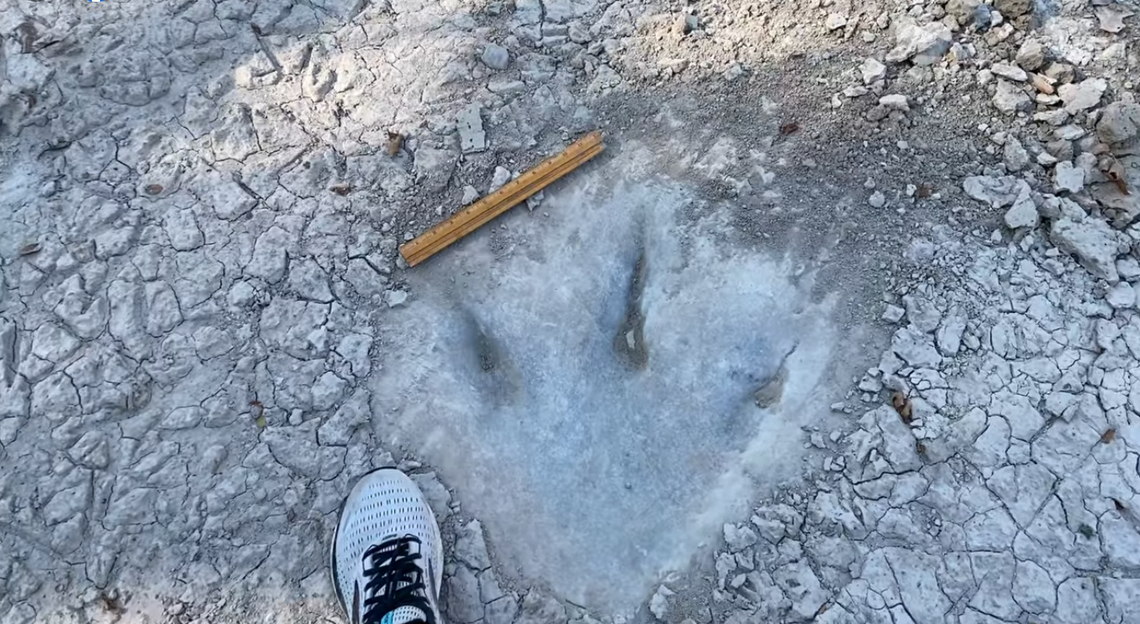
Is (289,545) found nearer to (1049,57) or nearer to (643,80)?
(643,80)

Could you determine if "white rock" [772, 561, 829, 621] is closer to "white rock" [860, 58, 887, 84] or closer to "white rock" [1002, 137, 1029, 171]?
"white rock" [1002, 137, 1029, 171]

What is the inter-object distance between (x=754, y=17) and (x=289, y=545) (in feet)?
8.01

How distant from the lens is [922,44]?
2570 mm

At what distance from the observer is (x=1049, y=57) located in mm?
2514

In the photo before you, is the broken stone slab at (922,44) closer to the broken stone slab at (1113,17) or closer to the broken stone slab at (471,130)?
the broken stone slab at (1113,17)

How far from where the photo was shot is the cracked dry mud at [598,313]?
2.15m

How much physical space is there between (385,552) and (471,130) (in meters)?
1.48

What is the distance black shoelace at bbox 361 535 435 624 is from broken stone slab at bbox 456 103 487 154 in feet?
4.46

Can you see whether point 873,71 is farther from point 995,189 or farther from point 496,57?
point 496,57

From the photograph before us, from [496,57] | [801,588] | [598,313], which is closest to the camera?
[801,588]

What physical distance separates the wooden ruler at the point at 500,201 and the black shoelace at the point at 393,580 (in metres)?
0.94

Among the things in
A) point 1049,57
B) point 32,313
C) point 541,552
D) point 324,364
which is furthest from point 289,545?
point 1049,57

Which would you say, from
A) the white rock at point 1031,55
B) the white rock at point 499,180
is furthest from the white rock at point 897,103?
the white rock at point 499,180

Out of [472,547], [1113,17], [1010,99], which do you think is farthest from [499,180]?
[1113,17]
